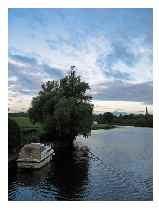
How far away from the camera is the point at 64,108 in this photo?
17.2 metres

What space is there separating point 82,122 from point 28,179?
6.38m

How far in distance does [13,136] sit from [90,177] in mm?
3865

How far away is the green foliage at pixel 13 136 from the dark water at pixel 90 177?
1488 millimetres

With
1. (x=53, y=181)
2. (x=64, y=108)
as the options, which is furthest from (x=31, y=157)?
(x=64, y=108)

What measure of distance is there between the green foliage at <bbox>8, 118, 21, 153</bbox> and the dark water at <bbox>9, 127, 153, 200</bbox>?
149 cm

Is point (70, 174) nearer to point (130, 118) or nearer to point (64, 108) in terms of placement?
point (64, 108)

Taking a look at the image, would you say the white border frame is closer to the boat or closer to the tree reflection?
the tree reflection

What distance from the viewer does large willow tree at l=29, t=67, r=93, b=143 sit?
1738 centimetres

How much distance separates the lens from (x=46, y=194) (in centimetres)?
969
